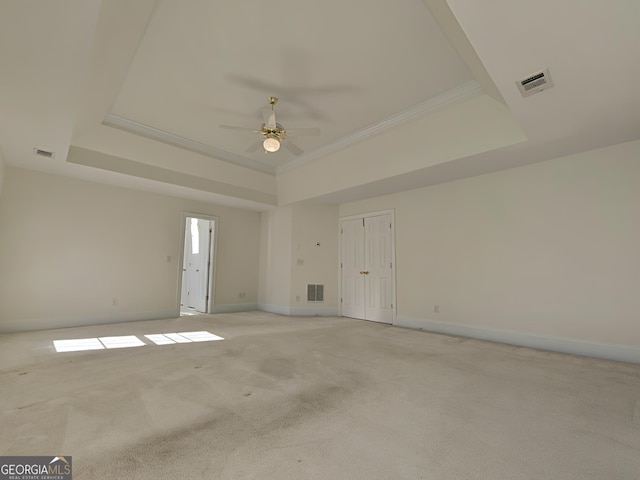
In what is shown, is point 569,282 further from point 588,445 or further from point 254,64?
point 254,64

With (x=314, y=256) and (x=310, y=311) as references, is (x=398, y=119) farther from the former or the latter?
(x=310, y=311)

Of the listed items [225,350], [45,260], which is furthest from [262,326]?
[45,260]

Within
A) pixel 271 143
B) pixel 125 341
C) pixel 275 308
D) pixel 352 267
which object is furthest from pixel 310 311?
pixel 271 143

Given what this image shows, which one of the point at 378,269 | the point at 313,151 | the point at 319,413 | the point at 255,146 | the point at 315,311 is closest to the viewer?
the point at 319,413

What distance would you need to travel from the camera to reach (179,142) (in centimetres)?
517

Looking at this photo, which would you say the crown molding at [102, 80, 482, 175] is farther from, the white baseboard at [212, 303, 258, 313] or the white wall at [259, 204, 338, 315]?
the white baseboard at [212, 303, 258, 313]

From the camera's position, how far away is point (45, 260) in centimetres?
478

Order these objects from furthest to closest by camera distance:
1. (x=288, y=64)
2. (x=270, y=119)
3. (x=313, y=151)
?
(x=313, y=151) < (x=270, y=119) < (x=288, y=64)

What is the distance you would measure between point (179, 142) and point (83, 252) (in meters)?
2.61

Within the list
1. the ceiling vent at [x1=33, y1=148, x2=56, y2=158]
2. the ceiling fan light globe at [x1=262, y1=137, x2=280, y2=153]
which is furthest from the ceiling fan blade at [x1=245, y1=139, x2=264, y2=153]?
the ceiling vent at [x1=33, y1=148, x2=56, y2=158]

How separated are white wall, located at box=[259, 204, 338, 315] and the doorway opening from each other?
60.5 inches

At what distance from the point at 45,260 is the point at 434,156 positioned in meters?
6.48

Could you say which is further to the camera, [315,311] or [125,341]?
[315,311]

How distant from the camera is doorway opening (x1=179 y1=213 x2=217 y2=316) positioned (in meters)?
6.78
